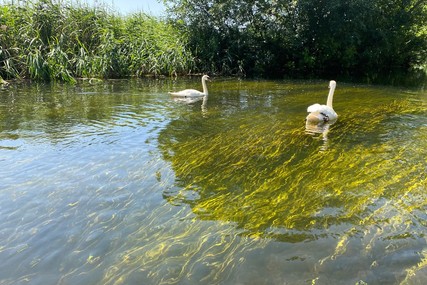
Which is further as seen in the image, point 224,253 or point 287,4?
point 287,4

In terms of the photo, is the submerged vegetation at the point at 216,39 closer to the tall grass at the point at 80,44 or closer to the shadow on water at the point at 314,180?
the tall grass at the point at 80,44

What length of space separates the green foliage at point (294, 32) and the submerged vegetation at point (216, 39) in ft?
0.22

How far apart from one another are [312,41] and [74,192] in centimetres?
2535

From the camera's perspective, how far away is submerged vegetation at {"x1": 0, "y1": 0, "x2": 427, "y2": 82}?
1895 centimetres

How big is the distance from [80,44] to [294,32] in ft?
46.7

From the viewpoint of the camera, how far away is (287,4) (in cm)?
2402

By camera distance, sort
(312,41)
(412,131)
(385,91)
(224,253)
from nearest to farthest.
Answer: (224,253) → (412,131) → (385,91) → (312,41)

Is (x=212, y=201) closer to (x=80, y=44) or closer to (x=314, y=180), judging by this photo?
(x=314, y=180)

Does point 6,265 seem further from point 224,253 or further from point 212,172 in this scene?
point 212,172

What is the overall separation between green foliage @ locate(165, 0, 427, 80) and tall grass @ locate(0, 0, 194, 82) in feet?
7.41

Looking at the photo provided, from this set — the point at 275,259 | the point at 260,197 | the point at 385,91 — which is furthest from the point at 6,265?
the point at 385,91

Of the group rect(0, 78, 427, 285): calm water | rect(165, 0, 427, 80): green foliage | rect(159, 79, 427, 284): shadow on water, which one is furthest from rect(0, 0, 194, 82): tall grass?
rect(159, 79, 427, 284): shadow on water

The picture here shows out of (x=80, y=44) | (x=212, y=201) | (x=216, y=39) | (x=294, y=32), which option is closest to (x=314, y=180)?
(x=212, y=201)

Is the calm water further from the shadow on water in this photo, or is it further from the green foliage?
the green foliage
